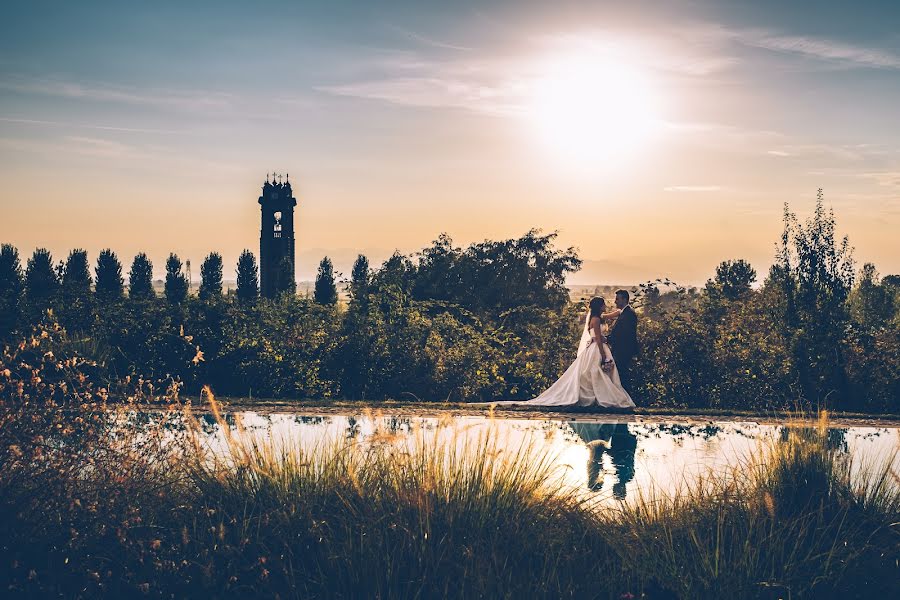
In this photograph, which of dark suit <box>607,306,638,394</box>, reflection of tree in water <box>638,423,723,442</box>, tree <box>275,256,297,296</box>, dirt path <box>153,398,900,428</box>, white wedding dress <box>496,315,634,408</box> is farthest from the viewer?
tree <box>275,256,297,296</box>

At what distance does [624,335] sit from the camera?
12156 mm

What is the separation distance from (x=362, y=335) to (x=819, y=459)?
830 centimetres

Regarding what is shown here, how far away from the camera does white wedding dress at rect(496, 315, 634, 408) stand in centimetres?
1198

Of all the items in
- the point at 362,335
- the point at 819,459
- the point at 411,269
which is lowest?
the point at 819,459

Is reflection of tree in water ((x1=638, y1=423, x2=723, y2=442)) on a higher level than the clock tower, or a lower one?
lower

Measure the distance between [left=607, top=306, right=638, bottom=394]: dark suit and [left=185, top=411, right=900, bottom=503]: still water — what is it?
1141mm

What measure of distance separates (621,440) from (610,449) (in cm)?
56

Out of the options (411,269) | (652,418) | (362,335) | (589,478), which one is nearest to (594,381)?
(652,418)

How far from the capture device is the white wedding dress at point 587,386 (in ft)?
39.3

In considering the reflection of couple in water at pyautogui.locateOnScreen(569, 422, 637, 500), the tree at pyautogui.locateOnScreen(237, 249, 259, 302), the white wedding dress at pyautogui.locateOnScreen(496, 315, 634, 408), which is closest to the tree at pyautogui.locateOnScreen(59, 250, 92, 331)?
the white wedding dress at pyautogui.locateOnScreen(496, 315, 634, 408)

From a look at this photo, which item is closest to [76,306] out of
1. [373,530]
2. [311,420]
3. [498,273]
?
[311,420]

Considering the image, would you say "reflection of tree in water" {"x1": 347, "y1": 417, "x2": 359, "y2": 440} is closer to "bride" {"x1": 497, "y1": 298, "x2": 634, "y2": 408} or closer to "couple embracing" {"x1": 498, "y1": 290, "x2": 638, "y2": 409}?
"bride" {"x1": 497, "y1": 298, "x2": 634, "y2": 408}

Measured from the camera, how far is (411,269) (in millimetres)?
26047

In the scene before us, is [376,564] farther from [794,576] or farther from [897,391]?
[897,391]
